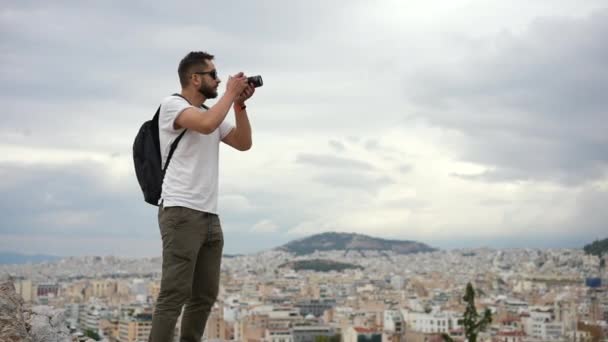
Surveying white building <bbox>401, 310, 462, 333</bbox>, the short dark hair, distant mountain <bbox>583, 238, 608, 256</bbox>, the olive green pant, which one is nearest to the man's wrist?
the short dark hair

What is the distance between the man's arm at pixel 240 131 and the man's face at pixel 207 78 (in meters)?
0.17

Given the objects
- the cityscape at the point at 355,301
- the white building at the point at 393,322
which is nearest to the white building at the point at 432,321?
the cityscape at the point at 355,301

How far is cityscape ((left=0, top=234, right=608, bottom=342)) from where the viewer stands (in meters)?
56.8

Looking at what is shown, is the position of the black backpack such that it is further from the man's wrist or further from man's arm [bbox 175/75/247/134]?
the man's wrist

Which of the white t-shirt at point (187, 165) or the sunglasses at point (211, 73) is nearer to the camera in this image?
the white t-shirt at point (187, 165)

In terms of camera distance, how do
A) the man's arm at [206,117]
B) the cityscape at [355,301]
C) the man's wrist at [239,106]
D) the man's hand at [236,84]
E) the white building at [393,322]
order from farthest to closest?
the white building at [393,322] → the cityscape at [355,301] → the man's wrist at [239,106] → the man's hand at [236,84] → the man's arm at [206,117]

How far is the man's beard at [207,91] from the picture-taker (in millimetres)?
3748

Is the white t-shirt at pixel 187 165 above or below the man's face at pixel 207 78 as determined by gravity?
below

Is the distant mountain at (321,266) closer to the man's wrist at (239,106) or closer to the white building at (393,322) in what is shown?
the white building at (393,322)

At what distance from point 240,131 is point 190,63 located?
362 mm

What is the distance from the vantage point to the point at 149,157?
3.72 meters

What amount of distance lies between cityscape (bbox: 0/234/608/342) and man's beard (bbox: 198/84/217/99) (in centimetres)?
124

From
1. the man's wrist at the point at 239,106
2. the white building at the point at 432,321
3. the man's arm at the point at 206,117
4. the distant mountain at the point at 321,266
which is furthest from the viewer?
the distant mountain at the point at 321,266

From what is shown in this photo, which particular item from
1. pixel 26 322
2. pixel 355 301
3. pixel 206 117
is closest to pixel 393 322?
pixel 355 301
